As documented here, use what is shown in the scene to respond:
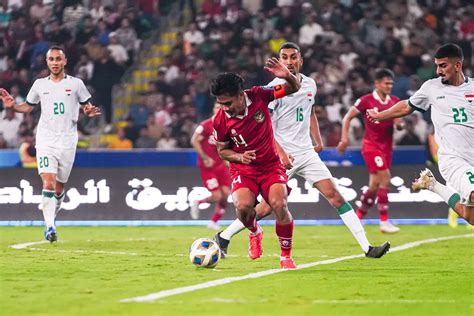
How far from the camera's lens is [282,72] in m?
10.7

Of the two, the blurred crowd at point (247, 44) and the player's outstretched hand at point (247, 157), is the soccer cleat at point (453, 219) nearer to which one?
the blurred crowd at point (247, 44)

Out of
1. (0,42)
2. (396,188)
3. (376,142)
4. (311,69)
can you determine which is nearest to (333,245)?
(376,142)

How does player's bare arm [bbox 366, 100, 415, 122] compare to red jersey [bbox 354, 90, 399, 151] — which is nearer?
player's bare arm [bbox 366, 100, 415, 122]

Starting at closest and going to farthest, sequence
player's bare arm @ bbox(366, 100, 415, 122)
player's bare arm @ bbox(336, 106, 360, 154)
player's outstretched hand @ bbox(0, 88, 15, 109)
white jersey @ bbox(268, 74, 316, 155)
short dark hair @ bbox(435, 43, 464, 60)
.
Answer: short dark hair @ bbox(435, 43, 464, 60) → player's bare arm @ bbox(366, 100, 415, 122) → white jersey @ bbox(268, 74, 316, 155) → player's outstretched hand @ bbox(0, 88, 15, 109) → player's bare arm @ bbox(336, 106, 360, 154)

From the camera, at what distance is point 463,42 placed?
2553 centimetres

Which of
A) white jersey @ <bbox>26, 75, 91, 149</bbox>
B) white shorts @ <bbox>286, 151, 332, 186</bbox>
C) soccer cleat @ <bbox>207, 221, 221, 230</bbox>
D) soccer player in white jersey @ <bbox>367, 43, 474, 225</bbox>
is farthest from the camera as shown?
soccer cleat @ <bbox>207, 221, 221, 230</bbox>

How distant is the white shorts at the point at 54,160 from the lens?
15578 millimetres

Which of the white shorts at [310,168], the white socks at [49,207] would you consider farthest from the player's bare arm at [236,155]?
the white socks at [49,207]

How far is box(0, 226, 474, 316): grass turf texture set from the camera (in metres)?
8.29

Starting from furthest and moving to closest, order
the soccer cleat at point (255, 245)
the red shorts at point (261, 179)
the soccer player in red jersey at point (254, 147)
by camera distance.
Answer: the soccer cleat at point (255, 245) → the red shorts at point (261, 179) → the soccer player in red jersey at point (254, 147)

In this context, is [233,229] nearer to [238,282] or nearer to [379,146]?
[238,282]

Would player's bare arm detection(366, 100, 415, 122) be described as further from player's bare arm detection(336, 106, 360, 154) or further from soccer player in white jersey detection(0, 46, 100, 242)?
soccer player in white jersey detection(0, 46, 100, 242)

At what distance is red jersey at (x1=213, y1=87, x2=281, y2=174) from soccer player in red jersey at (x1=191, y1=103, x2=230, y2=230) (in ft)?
26.0

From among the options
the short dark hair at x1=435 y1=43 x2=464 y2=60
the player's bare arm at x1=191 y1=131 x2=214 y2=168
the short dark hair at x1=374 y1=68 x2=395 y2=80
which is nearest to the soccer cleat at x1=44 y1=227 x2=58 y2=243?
the player's bare arm at x1=191 y1=131 x2=214 y2=168
